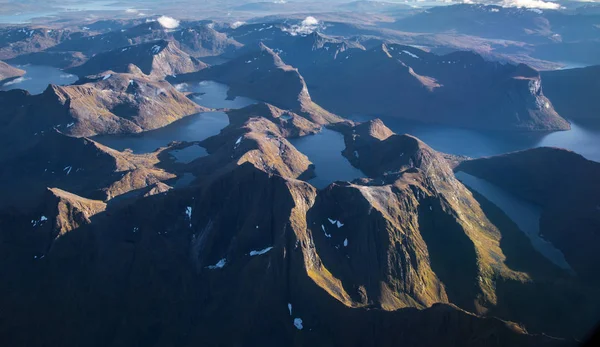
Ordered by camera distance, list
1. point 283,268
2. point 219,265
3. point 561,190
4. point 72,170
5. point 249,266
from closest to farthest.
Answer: point 283,268 → point 249,266 → point 219,265 → point 561,190 → point 72,170

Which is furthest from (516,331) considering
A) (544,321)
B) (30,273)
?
(30,273)

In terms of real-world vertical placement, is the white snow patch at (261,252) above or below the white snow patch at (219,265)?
above

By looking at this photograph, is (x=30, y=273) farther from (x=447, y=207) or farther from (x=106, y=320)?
(x=447, y=207)

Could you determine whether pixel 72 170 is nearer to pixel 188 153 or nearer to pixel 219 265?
pixel 188 153

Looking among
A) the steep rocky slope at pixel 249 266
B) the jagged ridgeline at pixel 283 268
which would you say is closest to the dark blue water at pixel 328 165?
the jagged ridgeline at pixel 283 268

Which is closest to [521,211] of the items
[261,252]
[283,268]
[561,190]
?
[561,190]

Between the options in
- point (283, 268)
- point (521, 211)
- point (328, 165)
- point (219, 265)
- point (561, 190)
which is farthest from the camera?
point (328, 165)

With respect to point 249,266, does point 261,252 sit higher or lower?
higher

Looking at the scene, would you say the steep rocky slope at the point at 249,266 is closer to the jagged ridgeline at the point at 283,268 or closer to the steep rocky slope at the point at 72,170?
the jagged ridgeline at the point at 283,268

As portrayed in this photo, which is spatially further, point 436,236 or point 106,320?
point 436,236
